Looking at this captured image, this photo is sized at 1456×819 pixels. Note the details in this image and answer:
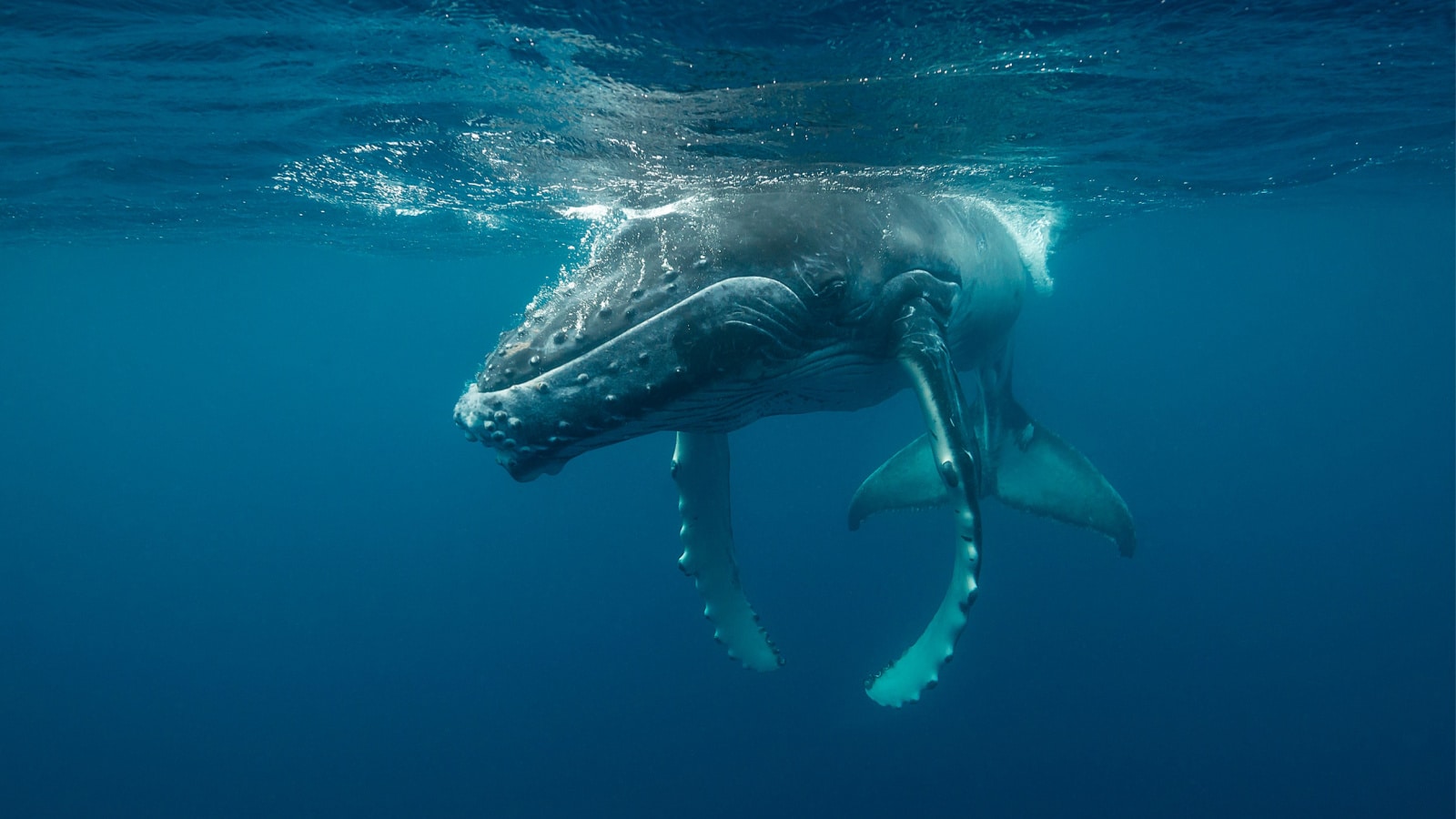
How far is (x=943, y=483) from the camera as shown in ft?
17.7

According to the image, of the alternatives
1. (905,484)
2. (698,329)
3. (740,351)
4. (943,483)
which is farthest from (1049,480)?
(698,329)

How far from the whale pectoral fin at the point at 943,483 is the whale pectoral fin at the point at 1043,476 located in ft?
14.9

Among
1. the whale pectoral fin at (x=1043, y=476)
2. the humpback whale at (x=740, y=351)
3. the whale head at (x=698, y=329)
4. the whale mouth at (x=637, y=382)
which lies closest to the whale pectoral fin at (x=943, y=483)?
the humpback whale at (x=740, y=351)

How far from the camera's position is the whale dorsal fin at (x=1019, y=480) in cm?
934

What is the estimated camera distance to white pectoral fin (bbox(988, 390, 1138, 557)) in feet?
30.5

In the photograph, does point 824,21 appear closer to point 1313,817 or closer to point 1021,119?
point 1021,119

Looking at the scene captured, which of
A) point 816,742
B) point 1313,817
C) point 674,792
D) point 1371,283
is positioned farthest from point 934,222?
point 1371,283

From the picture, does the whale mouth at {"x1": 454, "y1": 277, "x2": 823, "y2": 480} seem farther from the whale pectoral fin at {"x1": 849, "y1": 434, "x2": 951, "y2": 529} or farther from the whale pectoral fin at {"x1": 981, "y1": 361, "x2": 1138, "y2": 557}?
the whale pectoral fin at {"x1": 981, "y1": 361, "x2": 1138, "y2": 557}

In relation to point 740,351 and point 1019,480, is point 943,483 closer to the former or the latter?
point 740,351

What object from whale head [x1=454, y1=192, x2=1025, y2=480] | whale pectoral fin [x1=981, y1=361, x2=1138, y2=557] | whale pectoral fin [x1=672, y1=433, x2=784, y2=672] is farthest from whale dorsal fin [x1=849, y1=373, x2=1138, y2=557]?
whale head [x1=454, y1=192, x2=1025, y2=480]

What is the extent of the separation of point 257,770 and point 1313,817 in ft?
110

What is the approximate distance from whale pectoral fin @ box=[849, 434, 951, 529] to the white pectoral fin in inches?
37.3

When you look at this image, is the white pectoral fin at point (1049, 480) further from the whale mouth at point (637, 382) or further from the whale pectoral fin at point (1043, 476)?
the whale mouth at point (637, 382)

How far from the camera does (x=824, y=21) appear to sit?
717 cm
